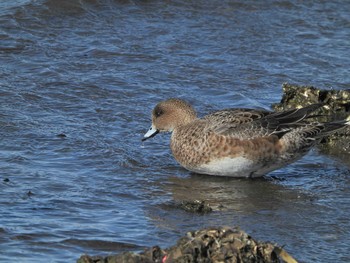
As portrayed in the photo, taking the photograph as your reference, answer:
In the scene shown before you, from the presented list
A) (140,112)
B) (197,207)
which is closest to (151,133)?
(140,112)

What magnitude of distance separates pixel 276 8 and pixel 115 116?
16.6 ft

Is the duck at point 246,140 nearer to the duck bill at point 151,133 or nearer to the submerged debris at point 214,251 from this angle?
the duck bill at point 151,133

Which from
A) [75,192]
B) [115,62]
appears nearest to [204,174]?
[75,192]

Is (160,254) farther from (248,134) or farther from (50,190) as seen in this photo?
(248,134)

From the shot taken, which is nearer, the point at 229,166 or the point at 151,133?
the point at 229,166

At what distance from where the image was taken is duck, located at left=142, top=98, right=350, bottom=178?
736 cm

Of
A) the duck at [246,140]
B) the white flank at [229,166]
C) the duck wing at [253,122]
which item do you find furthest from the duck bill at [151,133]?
the white flank at [229,166]

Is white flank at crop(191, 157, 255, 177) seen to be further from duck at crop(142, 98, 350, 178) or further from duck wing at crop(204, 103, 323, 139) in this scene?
duck wing at crop(204, 103, 323, 139)

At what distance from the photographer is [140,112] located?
8.97 metres

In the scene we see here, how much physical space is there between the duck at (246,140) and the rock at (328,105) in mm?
402

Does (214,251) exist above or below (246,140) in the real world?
above

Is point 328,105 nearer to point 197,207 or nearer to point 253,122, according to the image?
point 253,122

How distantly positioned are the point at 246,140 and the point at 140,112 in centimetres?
182

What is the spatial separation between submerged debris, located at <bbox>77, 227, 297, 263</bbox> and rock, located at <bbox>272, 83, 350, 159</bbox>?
3.12m
